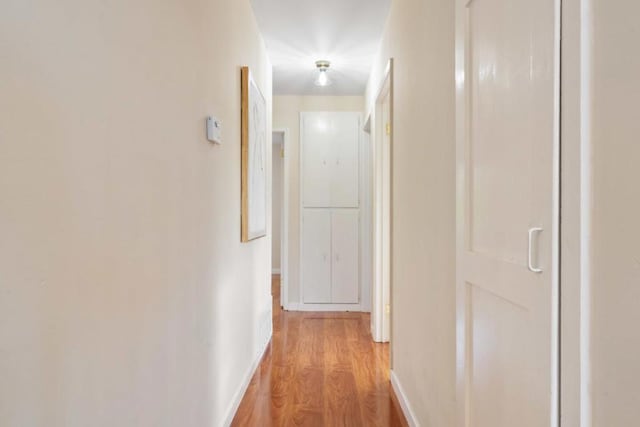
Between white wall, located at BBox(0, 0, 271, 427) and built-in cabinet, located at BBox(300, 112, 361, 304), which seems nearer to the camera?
white wall, located at BBox(0, 0, 271, 427)

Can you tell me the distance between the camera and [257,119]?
2.84 metres

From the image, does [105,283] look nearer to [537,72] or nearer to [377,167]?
[537,72]

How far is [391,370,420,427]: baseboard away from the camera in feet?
6.54

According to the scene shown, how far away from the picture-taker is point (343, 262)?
450cm

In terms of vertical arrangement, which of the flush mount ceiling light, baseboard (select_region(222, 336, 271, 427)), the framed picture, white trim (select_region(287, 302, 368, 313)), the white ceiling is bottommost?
white trim (select_region(287, 302, 368, 313))

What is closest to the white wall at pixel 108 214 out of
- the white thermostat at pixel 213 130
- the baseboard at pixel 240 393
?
the white thermostat at pixel 213 130

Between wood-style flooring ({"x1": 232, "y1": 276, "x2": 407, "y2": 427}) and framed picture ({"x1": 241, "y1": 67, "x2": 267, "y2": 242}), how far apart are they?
0.94 metres

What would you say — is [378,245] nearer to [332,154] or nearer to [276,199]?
[332,154]

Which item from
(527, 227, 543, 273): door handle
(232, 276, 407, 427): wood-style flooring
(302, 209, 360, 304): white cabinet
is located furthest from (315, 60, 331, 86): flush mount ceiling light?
(527, 227, 543, 273): door handle

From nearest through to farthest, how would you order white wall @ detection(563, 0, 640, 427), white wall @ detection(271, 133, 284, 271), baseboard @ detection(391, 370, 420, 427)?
white wall @ detection(563, 0, 640, 427)
baseboard @ detection(391, 370, 420, 427)
white wall @ detection(271, 133, 284, 271)

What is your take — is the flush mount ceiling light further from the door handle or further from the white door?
the door handle

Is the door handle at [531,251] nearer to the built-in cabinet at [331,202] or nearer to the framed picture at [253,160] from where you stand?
the framed picture at [253,160]

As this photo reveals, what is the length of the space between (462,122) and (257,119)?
6.04ft

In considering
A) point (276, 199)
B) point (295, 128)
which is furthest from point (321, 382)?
point (276, 199)
